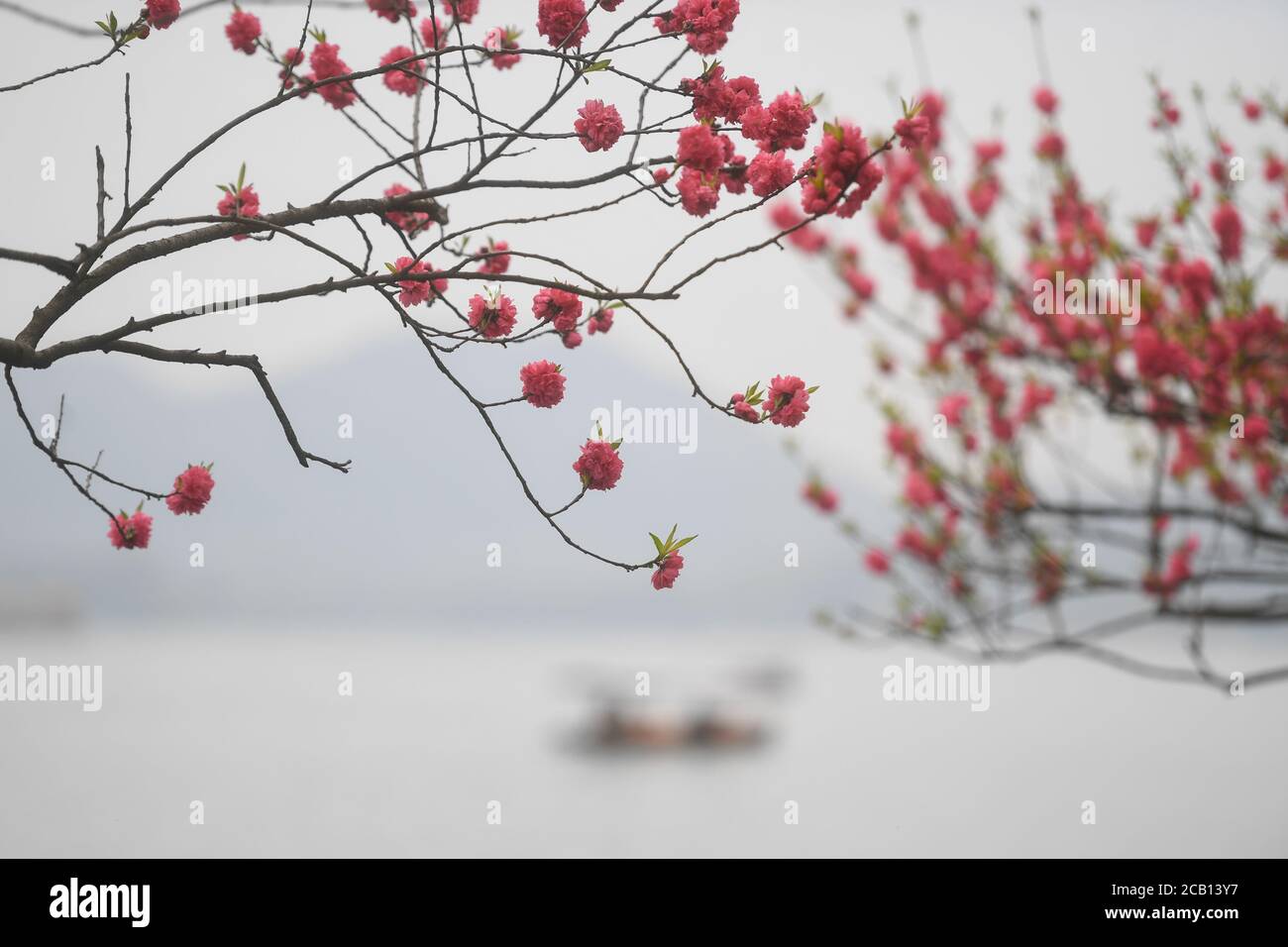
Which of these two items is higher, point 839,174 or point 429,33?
point 429,33

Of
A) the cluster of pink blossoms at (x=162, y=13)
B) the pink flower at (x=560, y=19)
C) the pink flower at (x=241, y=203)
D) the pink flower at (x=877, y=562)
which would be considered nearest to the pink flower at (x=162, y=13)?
the cluster of pink blossoms at (x=162, y=13)

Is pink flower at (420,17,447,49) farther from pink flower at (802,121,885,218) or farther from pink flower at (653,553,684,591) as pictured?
pink flower at (653,553,684,591)

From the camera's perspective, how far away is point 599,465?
6.64 feet

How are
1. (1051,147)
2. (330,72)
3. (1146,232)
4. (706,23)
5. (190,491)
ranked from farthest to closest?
(1051,147), (1146,232), (330,72), (190,491), (706,23)

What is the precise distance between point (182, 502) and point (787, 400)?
1281mm

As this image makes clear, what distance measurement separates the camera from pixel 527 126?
5.82 feet

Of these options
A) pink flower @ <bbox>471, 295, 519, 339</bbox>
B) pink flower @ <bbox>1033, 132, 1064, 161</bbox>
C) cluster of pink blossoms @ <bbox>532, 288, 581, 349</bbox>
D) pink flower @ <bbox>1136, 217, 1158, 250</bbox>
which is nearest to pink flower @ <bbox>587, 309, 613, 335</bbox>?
cluster of pink blossoms @ <bbox>532, 288, 581, 349</bbox>

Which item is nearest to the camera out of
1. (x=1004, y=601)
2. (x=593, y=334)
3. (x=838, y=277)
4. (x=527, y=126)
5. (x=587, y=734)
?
(x=527, y=126)

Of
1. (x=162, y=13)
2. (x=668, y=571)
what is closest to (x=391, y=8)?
(x=162, y=13)

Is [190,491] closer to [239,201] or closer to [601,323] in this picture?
[239,201]

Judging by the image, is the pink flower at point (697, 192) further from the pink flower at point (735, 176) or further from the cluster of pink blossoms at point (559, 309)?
the cluster of pink blossoms at point (559, 309)

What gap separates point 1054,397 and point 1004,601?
2.32 feet
